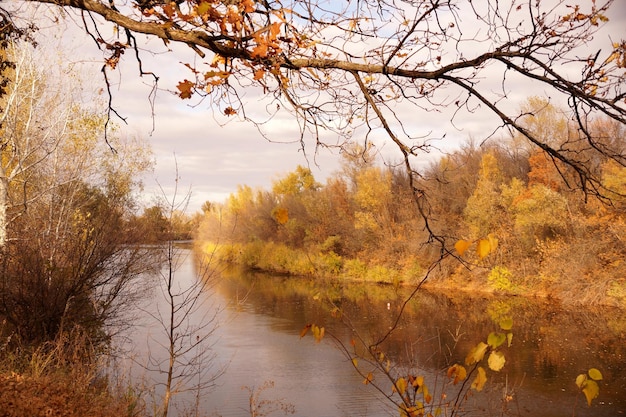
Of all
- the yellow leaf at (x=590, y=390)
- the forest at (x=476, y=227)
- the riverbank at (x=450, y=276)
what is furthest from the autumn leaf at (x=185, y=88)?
the forest at (x=476, y=227)

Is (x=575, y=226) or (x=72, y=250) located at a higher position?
(x=575, y=226)

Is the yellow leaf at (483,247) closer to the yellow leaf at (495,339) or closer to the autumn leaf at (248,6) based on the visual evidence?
the yellow leaf at (495,339)

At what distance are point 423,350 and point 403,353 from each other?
774 mm

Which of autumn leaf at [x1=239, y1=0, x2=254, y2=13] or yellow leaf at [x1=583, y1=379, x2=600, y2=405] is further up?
autumn leaf at [x1=239, y1=0, x2=254, y2=13]

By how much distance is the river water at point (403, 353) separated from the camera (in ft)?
35.2

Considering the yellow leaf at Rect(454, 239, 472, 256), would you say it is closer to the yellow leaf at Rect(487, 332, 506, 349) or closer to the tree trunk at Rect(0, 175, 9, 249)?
the yellow leaf at Rect(487, 332, 506, 349)

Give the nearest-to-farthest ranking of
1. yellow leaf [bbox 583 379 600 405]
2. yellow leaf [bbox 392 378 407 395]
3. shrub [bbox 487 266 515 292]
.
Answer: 1. yellow leaf [bbox 583 379 600 405]
2. yellow leaf [bbox 392 378 407 395]
3. shrub [bbox 487 266 515 292]

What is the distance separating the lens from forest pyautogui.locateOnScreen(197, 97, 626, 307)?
21781 mm

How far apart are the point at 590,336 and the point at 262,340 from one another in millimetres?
9404

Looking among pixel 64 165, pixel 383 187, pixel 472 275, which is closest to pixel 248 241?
pixel 383 187

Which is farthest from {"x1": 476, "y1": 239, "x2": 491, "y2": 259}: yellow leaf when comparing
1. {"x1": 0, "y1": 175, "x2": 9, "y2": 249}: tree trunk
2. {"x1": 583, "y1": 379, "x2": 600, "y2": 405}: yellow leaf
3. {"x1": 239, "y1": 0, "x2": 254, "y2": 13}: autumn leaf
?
{"x1": 0, "y1": 175, "x2": 9, "y2": 249}: tree trunk

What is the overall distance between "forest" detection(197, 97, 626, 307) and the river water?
1876 millimetres

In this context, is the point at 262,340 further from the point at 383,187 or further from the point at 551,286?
the point at 383,187

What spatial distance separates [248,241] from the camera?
41125mm
